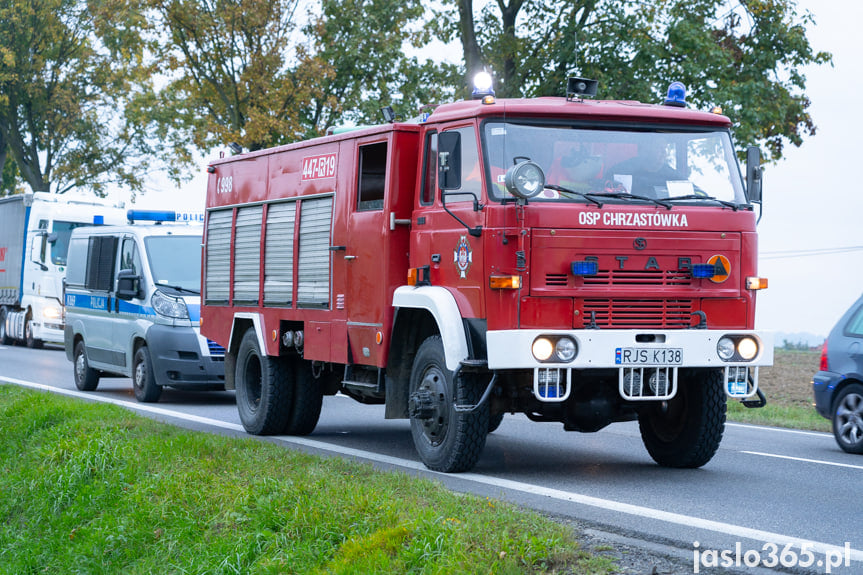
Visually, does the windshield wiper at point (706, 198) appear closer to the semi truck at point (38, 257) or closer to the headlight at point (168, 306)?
the headlight at point (168, 306)

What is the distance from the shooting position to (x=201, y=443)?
971 centimetres

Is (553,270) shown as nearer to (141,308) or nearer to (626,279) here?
(626,279)

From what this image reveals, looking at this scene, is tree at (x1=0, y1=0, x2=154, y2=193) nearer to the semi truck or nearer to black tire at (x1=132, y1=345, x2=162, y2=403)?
the semi truck

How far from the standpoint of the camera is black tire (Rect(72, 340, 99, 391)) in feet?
57.2

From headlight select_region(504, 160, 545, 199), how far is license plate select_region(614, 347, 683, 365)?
1.29 m

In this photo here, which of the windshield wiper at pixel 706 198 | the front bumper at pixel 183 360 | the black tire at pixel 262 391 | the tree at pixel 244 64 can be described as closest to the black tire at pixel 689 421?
the windshield wiper at pixel 706 198

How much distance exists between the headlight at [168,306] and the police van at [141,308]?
0.01 metres

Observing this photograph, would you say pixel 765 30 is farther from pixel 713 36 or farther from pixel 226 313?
pixel 226 313

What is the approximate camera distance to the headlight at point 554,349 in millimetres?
8461

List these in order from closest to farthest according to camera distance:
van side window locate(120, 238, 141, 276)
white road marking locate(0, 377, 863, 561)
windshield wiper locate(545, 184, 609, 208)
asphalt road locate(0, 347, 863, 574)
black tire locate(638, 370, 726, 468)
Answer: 1. asphalt road locate(0, 347, 863, 574)
2. white road marking locate(0, 377, 863, 561)
3. windshield wiper locate(545, 184, 609, 208)
4. black tire locate(638, 370, 726, 468)
5. van side window locate(120, 238, 141, 276)

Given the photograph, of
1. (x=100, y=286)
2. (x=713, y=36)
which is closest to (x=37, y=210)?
(x=100, y=286)

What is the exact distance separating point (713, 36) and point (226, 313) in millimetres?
14655

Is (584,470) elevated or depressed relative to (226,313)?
depressed

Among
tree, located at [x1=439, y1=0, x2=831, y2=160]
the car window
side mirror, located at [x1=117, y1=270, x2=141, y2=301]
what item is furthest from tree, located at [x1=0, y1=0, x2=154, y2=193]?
the car window
